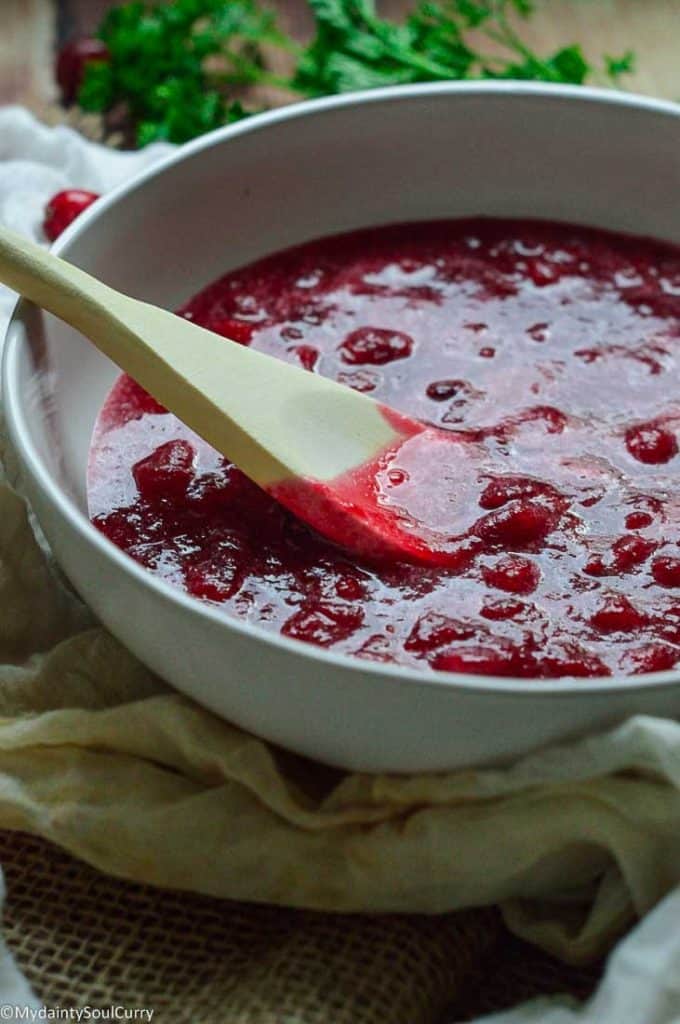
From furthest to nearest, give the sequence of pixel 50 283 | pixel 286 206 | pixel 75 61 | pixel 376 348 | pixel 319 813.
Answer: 1. pixel 75 61
2. pixel 286 206
3. pixel 376 348
4. pixel 50 283
5. pixel 319 813

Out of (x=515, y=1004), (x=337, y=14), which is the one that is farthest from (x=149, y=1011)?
(x=337, y=14)

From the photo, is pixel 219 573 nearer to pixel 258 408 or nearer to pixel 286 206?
pixel 258 408

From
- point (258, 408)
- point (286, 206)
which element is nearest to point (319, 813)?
point (258, 408)

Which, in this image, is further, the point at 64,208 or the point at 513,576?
the point at 64,208

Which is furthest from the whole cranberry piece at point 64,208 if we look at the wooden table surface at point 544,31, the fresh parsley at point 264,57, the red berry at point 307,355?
the wooden table surface at point 544,31

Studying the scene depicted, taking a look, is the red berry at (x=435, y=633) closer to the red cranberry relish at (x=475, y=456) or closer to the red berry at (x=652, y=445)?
the red cranberry relish at (x=475, y=456)

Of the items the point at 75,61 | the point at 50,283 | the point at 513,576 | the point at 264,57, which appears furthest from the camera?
the point at 264,57
